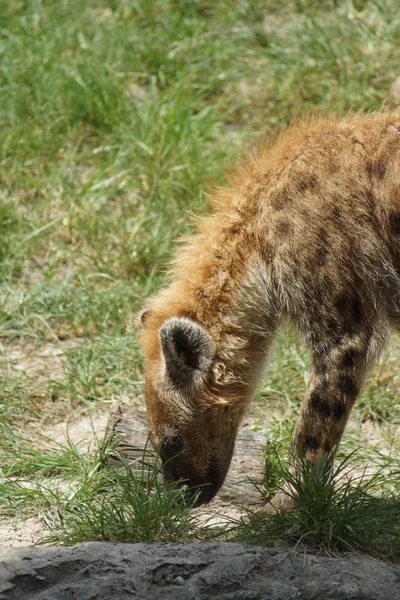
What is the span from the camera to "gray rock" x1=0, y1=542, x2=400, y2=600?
3561mm

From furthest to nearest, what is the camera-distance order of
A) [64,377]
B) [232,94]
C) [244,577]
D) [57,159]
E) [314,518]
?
[232,94], [57,159], [64,377], [314,518], [244,577]

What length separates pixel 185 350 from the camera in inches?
182

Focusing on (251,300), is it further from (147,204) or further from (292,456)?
(147,204)

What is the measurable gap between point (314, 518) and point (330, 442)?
1.87 ft

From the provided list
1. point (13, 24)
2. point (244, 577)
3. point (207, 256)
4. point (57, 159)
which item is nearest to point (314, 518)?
point (244, 577)

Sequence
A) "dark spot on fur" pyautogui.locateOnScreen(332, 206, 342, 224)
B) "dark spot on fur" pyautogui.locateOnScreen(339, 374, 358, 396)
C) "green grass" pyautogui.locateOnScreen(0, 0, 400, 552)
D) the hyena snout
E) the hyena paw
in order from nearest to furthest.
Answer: the hyena paw < "dark spot on fur" pyautogui.locateOnScreen(339, 374, 358, 396) < "dark spot on fur" pyautogui.locateOnScreen(332, 206, 342, 224) < the hyena snout < "green grass" pyautogui.locateOnScreen(0, 0, 400, 552)

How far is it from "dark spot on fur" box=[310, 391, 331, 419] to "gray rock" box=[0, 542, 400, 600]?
2.75ft

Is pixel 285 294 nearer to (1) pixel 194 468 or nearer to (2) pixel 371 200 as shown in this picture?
(2) pixel 371 200

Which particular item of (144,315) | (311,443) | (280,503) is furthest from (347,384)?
(144,315)

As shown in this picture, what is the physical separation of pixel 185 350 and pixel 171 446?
1.79 ft

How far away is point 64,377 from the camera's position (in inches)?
242

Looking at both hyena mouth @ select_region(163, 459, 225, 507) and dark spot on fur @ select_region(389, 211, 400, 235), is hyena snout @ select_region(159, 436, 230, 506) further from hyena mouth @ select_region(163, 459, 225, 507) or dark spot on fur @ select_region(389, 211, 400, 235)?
dark spot on fur @ select_region(389, 211, 400, 235)

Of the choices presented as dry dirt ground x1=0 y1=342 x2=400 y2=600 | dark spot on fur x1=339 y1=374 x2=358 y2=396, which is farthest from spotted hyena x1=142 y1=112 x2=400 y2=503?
dry dirt ground x1=0 y1=342 x2=400 y2=600

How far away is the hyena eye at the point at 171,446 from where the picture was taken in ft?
15.7
